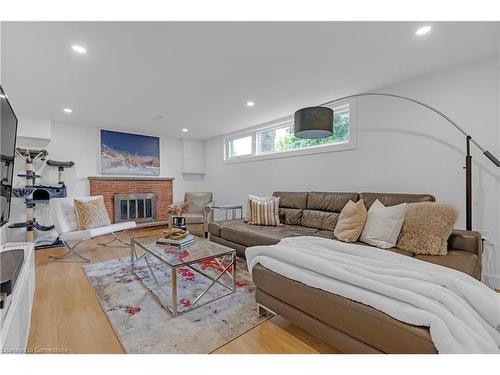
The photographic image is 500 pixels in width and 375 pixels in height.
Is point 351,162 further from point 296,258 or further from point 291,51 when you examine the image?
point 296,258

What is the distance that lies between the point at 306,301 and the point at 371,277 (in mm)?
408

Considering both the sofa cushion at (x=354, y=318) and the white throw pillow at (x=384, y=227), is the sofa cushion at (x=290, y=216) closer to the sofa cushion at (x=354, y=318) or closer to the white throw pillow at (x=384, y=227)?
the white throw pillow at (x=384, y=227)

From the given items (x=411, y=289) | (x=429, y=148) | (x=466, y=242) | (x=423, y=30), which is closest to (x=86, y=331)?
(x=411, y=289)

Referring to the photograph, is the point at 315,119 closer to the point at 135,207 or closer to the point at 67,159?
the point at 135,207

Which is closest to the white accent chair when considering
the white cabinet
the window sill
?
the white cabinet

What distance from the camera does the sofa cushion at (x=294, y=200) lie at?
3436mm

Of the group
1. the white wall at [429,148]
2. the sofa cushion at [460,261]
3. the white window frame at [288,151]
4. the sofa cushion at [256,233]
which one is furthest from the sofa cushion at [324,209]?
the sofa cushion at [460,261]

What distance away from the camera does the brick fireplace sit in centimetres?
472

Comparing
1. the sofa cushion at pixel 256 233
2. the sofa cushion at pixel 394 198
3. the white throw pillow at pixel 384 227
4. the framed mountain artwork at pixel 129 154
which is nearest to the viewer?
the white throw pillow at pixel 384 227

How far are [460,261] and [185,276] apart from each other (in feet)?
8.12

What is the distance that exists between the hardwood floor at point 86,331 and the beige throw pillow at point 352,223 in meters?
1.07

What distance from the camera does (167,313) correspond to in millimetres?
1845

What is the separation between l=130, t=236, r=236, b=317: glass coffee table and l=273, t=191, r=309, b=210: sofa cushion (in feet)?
4.63
